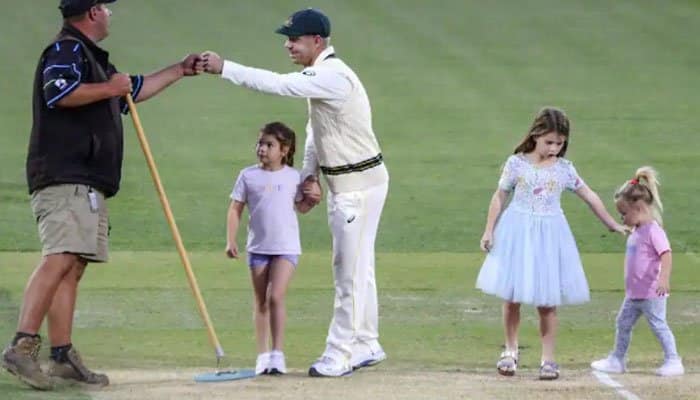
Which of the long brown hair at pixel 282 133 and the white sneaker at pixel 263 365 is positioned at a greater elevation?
the long brown hair at pixel 282 133

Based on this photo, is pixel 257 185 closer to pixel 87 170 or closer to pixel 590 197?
pixel 87 170

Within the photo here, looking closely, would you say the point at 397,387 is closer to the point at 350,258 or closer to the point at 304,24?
the point at 350,258

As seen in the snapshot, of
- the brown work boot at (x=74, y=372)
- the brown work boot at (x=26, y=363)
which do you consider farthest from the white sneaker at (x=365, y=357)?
the brown work boot at (x=26, y=363)

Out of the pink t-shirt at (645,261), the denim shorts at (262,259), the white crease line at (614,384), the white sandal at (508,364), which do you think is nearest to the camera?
the white crease line at (614,384)

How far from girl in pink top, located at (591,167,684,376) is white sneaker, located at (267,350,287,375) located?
195cm

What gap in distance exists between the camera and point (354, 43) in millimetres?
26281

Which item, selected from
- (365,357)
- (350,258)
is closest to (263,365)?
(365,357)

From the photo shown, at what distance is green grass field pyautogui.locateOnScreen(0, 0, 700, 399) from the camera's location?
12.3m

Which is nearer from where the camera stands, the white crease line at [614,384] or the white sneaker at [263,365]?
the white crease line at [614,384]

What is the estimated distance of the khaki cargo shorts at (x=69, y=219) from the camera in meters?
9.92

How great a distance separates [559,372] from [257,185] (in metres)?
2.14

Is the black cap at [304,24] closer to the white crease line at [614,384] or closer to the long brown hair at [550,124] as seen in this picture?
the long brown hair at [550,124]

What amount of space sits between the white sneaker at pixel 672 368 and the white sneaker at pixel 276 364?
2263 mm

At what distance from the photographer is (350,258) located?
10680 mm
